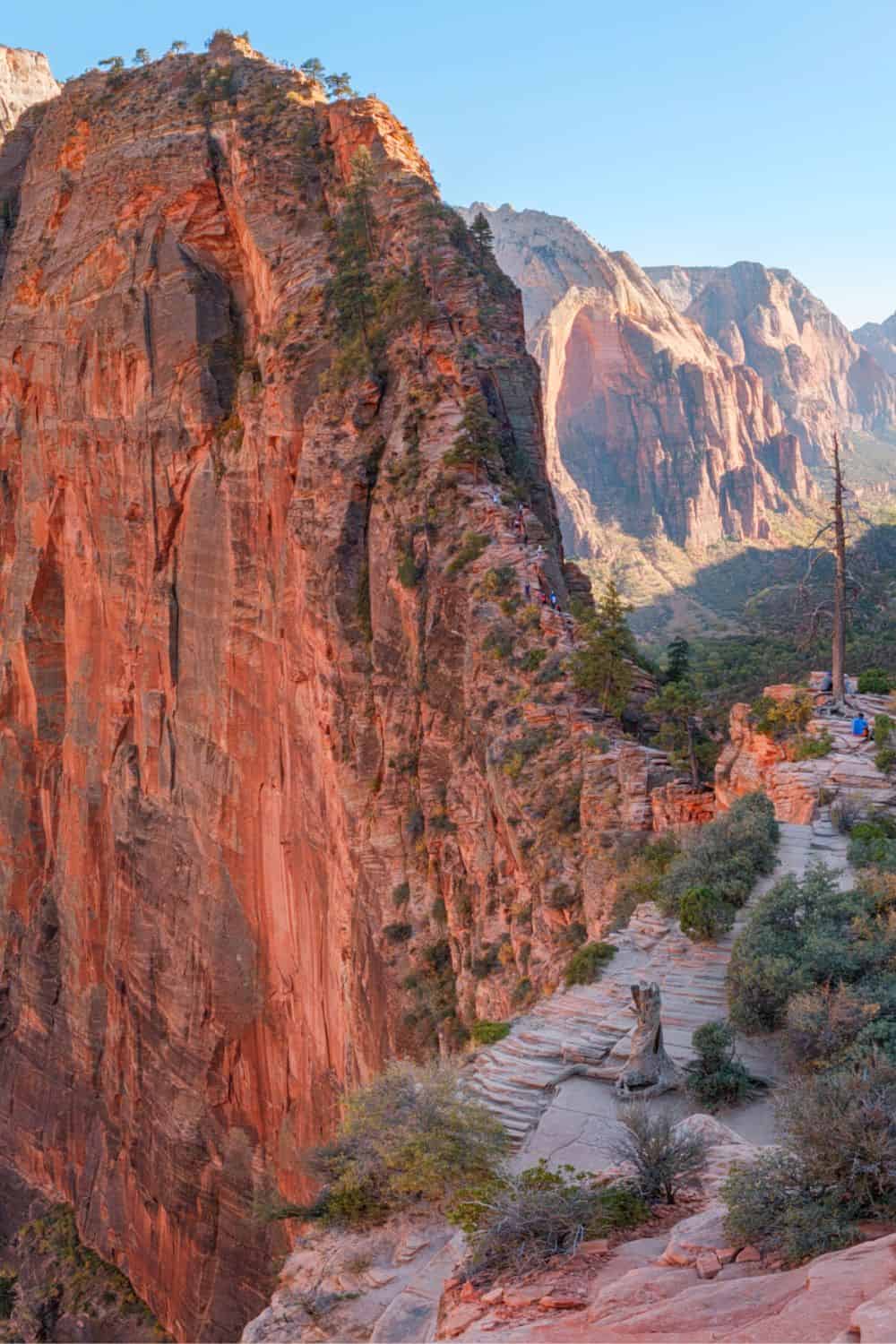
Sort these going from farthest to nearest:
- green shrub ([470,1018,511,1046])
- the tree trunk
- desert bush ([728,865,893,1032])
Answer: the tree trunk → green shrub ([470,1018,511,1046]) → desert bush ([728,865,893,1032])

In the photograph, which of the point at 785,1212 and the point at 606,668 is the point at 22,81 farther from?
the point at 785,1212

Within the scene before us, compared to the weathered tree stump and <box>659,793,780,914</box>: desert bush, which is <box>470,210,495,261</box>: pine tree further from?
the weathered tree stump

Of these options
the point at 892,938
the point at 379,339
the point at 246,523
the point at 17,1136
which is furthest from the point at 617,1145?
the point at 17,1136

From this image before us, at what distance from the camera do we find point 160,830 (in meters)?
45.1

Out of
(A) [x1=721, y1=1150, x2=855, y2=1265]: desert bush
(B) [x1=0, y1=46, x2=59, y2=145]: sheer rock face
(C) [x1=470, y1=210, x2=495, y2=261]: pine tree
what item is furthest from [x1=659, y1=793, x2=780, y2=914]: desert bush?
(B) [x1=0, y1=46, x2=59, y2=145]: sheer rock face

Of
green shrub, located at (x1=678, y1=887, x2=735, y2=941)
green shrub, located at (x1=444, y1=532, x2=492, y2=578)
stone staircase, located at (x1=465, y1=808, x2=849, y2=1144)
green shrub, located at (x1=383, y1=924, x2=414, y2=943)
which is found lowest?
green shrub, located at (x1=383, y1=924, x2=414, y2=943)

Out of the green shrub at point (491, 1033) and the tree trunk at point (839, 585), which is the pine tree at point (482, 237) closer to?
the tree trunk at point (839, 585)

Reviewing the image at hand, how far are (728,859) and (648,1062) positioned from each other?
6129 mm

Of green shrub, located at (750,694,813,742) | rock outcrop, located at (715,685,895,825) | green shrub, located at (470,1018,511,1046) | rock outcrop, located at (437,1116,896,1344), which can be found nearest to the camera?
rock outcrop, located at (437,1116,896,1344)

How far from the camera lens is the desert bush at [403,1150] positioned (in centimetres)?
1167

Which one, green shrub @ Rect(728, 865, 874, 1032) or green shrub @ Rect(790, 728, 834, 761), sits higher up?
green shrub @ Rect(790, 728, 834, 761)

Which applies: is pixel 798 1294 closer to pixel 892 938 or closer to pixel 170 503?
pixel 892 938

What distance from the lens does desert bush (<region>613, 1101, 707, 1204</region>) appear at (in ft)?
Answer: 34.2

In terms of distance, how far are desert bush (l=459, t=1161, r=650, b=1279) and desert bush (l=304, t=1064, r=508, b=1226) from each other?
4.45 ft
